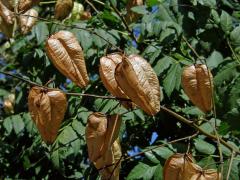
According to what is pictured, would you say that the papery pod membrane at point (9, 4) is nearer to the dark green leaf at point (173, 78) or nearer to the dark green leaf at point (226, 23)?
the dark green leaf at point (173, 78)

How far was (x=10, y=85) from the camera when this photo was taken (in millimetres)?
5547

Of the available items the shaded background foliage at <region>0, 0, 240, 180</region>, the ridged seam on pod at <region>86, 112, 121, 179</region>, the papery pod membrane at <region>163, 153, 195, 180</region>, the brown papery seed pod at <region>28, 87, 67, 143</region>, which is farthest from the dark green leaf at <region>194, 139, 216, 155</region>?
the brown papery seed pod at <region>28, 87, 67, 143</region>

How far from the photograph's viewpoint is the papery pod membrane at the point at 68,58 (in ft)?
7.49

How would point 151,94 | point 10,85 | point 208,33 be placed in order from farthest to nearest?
point 10,85 → point 208,33 → point 151,94

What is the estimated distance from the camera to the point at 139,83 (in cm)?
208

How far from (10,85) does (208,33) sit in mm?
2768

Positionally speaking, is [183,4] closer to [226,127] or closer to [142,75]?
[226,127]

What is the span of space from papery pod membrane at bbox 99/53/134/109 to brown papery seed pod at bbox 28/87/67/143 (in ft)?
0.54

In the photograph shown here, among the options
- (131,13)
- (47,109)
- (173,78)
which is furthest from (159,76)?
(47,109)

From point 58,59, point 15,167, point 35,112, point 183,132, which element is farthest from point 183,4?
point 15,167

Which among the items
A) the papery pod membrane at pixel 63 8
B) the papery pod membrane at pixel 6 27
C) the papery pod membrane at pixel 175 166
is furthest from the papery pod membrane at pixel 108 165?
the papery pod membrane at pixel 63 8

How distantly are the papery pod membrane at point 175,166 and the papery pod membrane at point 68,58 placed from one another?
0.45 m

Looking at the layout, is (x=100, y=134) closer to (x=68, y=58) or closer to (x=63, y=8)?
(x=68, y=58)

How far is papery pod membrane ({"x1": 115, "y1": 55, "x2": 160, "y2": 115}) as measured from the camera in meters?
2.06
